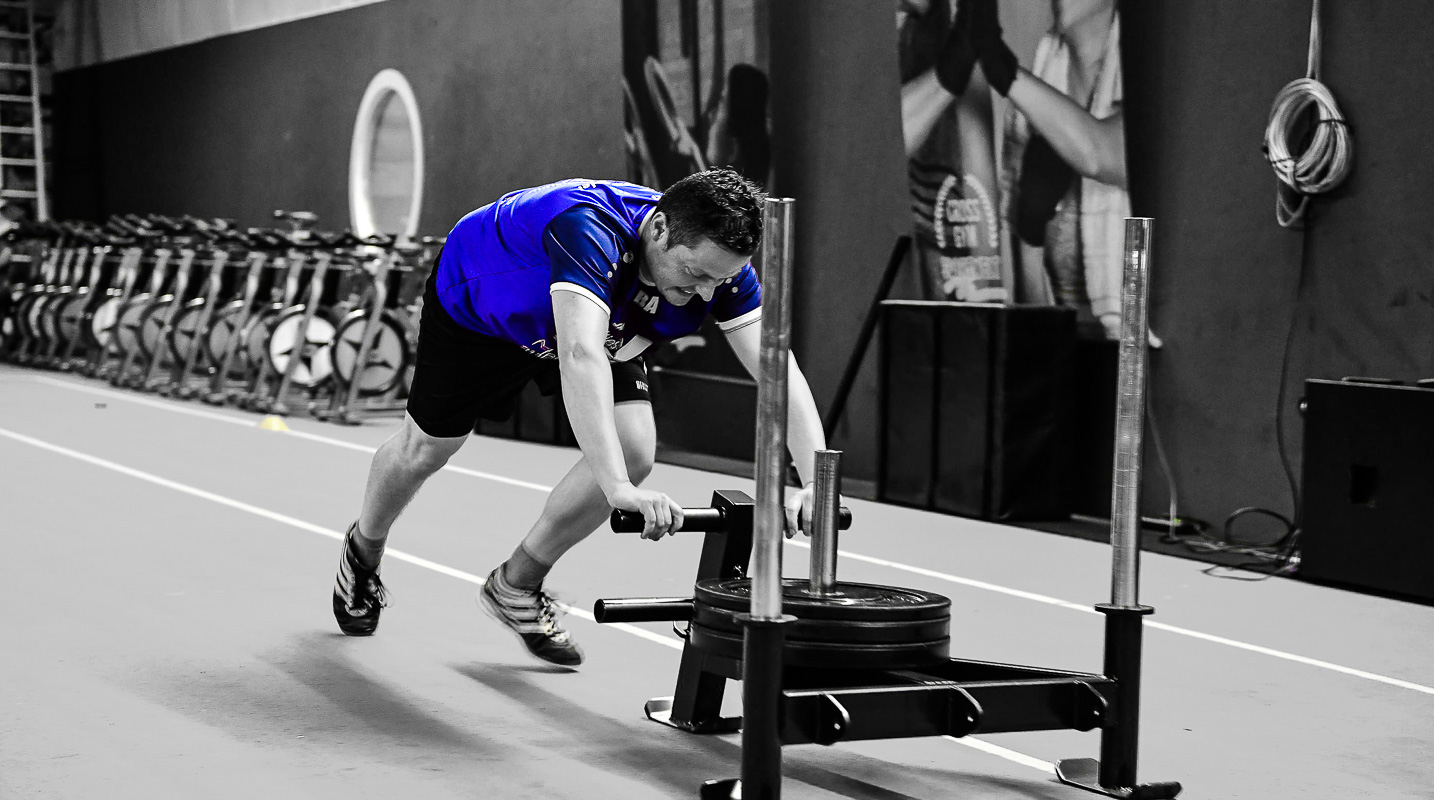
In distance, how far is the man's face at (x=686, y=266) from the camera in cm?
288

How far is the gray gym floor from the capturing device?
9.52 feet

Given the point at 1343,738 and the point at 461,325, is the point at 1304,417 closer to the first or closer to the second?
the point at 1343,738

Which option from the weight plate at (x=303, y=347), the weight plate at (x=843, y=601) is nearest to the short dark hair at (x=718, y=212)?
the weight plate at (x=843, y=601)

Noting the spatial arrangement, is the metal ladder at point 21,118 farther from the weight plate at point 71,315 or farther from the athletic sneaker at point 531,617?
the athletic sneaker at point 531,617

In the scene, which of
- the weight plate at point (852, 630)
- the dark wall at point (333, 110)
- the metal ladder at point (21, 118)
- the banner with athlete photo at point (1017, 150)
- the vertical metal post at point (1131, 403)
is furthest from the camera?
the metal ladder at point (21, 118)

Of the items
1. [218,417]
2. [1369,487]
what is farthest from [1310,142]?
[218,417]

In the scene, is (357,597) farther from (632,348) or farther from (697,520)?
(697,520)

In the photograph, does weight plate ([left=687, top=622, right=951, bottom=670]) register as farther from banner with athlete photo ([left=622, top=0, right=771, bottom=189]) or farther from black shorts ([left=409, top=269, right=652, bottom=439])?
banner with athlete photo ([left=622, top=0, right=771, bottom=189])

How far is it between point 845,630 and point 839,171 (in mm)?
5289

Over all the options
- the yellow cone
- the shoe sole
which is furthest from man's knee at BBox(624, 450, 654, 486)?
the yellow cone

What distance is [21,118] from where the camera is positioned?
54.7ft

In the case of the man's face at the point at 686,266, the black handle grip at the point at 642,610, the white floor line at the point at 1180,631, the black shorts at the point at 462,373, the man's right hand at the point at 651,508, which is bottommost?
the white floor line at the point at 1180,631

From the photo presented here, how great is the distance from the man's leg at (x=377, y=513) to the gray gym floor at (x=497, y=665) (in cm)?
8

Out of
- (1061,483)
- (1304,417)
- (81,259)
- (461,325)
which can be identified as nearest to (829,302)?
(1061,483)
